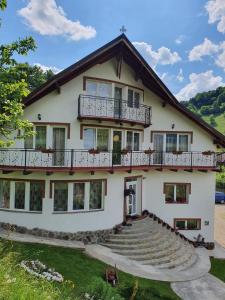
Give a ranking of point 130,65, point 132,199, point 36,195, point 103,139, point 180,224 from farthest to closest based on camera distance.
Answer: point 180,224, point 132,199, point 130,65, point 103,139, point 36,195

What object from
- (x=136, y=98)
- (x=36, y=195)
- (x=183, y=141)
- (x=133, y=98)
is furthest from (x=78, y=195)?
(x=183, y=141)

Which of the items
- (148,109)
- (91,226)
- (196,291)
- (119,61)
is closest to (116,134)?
(148,109)

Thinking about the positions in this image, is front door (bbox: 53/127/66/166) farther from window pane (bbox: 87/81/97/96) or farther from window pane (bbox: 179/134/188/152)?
window pane (bbox: 179/134/188/152)

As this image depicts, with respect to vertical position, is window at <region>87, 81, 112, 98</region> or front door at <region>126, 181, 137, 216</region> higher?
window at <region>87, 81, 112, 98</region>

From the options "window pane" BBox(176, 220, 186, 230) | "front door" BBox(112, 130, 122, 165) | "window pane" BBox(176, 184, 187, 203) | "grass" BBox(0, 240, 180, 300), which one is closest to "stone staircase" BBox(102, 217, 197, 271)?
"window pane" BBox(176, 220, 186, 230)

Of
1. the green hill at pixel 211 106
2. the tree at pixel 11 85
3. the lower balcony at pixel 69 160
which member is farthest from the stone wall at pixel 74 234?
the green hill at pixel 211 106

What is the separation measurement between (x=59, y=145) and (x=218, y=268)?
12.6m

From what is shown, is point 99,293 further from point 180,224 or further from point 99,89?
point 180,224

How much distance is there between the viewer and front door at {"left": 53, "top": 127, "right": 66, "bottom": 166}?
66.3 ft

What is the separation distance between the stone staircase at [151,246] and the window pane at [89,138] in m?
5.87

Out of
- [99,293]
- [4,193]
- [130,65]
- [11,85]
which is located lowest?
[99,293]

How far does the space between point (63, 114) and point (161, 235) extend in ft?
34.2

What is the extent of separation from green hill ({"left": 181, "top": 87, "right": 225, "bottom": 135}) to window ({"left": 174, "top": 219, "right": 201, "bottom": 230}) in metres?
75.0

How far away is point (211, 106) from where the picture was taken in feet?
410
